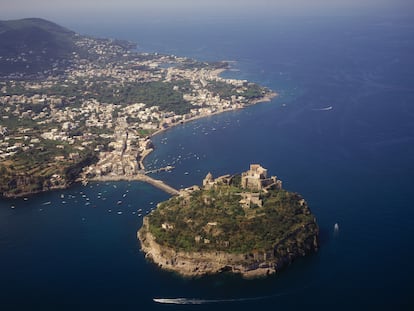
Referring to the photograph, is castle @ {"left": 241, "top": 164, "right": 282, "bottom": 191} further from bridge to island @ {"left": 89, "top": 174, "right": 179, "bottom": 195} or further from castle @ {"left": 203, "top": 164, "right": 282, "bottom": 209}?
bridge to island @ {"left": 89, "top": 174, "right": 179, "bottom": 195}

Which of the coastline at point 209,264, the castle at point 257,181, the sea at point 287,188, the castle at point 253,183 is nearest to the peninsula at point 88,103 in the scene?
the sea at point 287,188

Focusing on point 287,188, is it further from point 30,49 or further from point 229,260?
point 30,49

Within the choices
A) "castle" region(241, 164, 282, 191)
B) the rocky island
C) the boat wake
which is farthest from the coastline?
"castle" region(241, 164, 282, 191)

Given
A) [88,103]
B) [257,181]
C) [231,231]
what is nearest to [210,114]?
[88,103]

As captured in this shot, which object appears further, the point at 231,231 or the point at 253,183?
the point at 253,183

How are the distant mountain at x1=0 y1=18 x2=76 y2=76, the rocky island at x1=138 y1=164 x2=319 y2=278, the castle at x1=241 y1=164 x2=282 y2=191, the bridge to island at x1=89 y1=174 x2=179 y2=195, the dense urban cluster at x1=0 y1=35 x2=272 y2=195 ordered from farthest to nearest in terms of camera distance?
the distant mountain at x1=0 y1=18 x2=76 y2=76 < the dense urban cluster at x1=0 y1=35 x2=272 y2=195 < the bridge to island at x1=89 y1=174 x2=179 y2=195 < the castle at x1=241 y1=164 x2=282 y2=191 < the rocky island at x1=138 y1=164 x2=319 y2=278

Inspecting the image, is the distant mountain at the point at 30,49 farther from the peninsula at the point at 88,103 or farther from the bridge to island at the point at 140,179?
the bridge to island at the point at 140,179

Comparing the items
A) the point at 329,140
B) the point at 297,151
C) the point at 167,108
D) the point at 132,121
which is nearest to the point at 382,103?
the point at 329,140

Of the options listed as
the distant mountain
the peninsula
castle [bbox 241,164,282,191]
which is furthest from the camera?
the distant mountain
